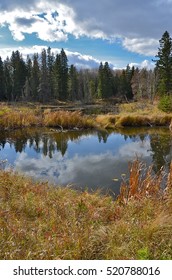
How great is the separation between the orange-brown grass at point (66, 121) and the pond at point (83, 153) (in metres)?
1.25

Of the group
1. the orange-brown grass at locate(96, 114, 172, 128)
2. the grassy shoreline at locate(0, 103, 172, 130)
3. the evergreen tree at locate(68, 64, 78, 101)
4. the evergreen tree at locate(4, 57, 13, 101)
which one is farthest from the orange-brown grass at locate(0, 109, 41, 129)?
the evergreen tree at locate(68, 64, 78, 101)

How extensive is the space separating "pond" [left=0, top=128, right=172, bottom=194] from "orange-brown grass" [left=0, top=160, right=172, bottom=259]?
8.81ft

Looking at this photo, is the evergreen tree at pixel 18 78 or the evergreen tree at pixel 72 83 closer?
the evergreen tree at pixel 18 78

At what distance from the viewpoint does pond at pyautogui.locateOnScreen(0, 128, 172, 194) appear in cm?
967

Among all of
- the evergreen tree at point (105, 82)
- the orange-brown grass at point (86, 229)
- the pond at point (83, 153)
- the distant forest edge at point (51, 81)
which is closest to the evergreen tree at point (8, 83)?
the distant forest edge at point (51, 81)

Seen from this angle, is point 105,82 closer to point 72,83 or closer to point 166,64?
point 72,83

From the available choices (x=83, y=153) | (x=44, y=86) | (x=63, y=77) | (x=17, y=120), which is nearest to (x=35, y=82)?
(x=44, y=86)

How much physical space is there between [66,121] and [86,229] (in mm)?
18063

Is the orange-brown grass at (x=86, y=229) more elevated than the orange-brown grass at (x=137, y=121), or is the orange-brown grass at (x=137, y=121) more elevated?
the orange-brown grass at (x=137, y=121)

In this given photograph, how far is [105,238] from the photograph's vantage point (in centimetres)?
399

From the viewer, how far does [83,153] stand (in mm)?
13891

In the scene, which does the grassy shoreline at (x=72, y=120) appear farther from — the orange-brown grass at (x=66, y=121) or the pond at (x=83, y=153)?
the pond at (x=83, y=153)

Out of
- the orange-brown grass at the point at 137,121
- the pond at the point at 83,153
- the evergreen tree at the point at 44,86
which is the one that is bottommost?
the pond at the point at 83,153

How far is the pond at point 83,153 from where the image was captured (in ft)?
31.7
